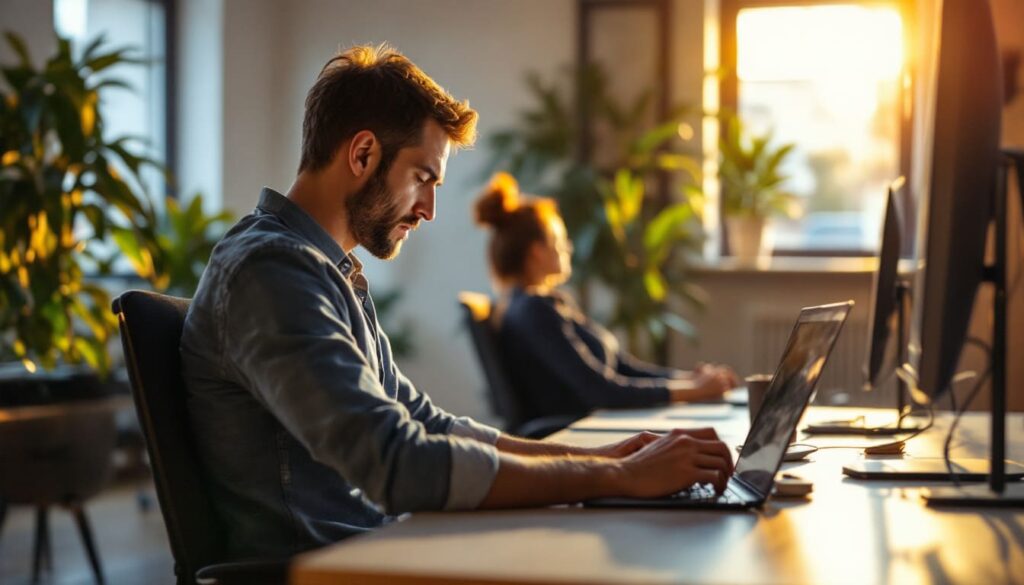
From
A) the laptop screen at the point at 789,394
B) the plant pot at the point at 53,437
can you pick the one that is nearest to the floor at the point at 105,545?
the plant pot at the point at 53,437

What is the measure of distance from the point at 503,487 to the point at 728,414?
1409 mm

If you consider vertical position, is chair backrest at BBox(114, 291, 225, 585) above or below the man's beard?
below

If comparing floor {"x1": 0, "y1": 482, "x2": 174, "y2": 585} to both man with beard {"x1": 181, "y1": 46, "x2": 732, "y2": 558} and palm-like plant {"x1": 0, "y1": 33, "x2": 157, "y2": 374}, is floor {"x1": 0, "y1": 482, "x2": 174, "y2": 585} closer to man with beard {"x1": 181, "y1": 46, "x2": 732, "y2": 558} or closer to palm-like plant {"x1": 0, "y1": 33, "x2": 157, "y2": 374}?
palm-like plant {"x1": 0, "y1": 33, "x2": 157, "y2": 374}

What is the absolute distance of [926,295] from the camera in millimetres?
1281

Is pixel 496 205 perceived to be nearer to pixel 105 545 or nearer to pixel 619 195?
pixel 105 545

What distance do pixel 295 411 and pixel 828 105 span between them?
5.28m

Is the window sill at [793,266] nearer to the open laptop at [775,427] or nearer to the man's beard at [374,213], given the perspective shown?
the open laptop at [775,427]

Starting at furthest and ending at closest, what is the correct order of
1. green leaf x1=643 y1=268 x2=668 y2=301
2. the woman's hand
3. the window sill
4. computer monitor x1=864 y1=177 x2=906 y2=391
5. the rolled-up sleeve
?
the window sill
green leaf x1=643 y1=268 x2=668 y2=301
the woman's hand
computer monitor x1=864 y1=177 x2=906 y2=391
the rolled-up sleeve

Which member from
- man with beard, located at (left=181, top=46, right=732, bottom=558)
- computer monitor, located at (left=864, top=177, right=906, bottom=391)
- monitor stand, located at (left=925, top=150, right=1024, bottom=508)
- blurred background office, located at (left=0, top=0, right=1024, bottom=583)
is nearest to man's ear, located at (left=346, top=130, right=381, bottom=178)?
man with beard, located at (left=181, top=46, right=732, bottom=558)

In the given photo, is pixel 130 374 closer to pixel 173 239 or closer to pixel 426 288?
pixel 173 239

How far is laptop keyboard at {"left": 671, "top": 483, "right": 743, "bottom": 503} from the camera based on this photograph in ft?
4.11

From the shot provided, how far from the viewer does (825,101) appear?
6051 millimetres

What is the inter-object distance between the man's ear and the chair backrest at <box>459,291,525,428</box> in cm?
175

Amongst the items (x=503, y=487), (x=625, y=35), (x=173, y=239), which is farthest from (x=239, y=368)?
(x=625, y=35)
